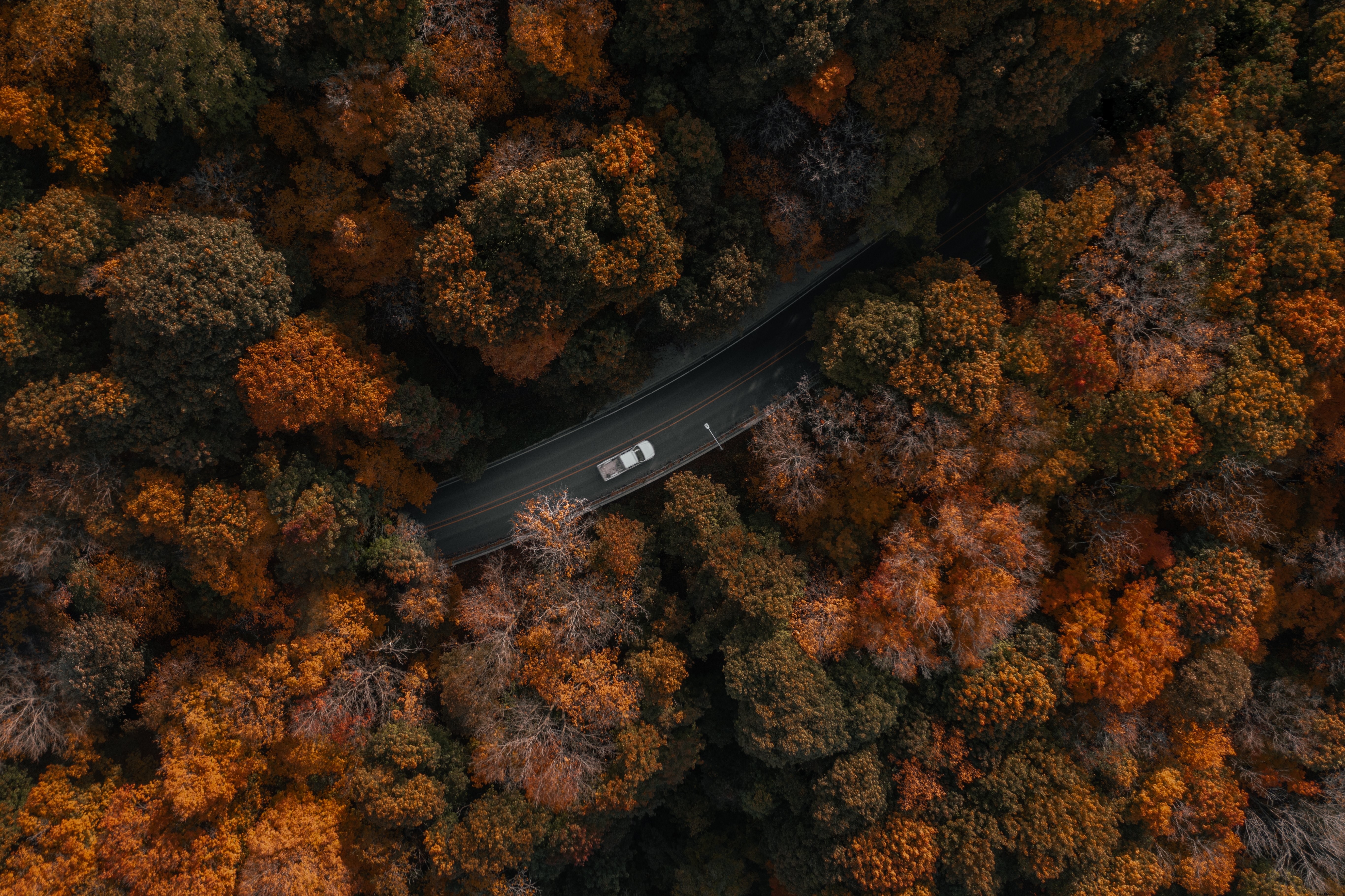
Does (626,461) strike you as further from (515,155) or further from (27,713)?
(27,713)

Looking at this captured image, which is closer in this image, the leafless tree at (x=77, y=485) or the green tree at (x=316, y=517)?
the leafless tree at (x=77, y=485)

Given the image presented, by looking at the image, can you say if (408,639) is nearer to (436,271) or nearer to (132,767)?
(132,767)

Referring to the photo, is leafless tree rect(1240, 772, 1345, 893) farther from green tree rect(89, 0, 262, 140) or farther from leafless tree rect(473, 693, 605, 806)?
green tree rect(89, 0, 262, 140)

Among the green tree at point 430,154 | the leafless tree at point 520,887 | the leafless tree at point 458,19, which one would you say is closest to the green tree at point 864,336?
the green tree at point 430,154

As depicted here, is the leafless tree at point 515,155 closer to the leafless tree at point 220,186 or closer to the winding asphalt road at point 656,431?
the leafless tree at point 220,186

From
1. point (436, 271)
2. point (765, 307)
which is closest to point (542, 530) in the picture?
point (436, 271)
